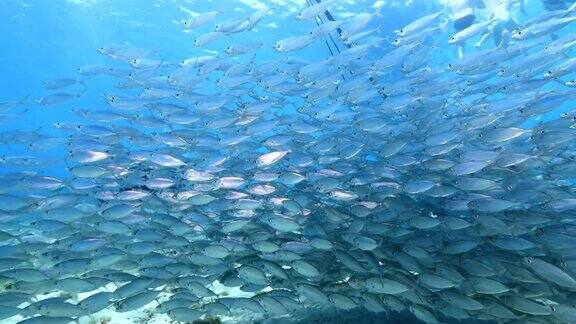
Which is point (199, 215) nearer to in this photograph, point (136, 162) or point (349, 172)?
point (136, 162)

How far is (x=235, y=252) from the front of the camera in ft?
22.4

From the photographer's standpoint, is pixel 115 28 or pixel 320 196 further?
pixel 115 28

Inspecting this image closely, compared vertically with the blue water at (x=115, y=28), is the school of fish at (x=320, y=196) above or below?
below

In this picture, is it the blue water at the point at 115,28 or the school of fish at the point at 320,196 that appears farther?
the blue water at the point at 115,28

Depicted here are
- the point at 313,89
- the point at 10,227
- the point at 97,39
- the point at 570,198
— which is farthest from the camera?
the point at 97,39

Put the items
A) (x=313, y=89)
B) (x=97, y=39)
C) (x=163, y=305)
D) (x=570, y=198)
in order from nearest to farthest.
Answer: (x=163, y=305)
(x=570, y=198)
(x=313, y=89)
(x=97, y=39)

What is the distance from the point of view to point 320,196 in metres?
7.58

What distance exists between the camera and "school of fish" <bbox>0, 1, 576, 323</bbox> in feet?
20.7

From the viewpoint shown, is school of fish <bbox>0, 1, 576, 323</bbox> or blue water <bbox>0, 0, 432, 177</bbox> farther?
blue water <bbox>0, 0, 432, 177</bbox>

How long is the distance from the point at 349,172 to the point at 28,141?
6.19m

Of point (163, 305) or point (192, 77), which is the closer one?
point (163, 305)

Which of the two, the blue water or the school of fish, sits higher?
the blue water

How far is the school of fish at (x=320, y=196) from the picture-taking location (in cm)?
631

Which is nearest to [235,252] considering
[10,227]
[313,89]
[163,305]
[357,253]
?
[163,305]
